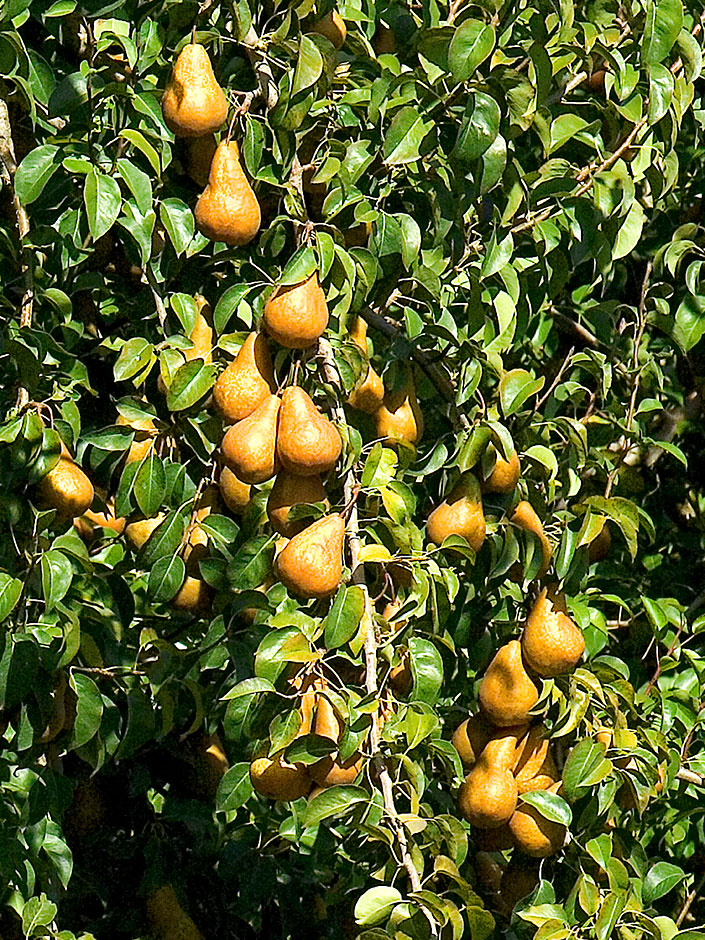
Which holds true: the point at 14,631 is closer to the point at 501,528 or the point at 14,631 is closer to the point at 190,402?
the point at 190,402

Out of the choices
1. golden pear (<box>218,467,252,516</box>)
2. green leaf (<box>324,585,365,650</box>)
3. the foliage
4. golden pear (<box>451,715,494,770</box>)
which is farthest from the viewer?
golden pear (<box>451,715,494,770</box>)

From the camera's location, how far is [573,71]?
1910 mm

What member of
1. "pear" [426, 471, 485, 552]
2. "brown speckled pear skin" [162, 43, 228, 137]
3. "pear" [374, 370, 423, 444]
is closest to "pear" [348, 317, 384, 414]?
"pear" [374, 370, 423, 444]

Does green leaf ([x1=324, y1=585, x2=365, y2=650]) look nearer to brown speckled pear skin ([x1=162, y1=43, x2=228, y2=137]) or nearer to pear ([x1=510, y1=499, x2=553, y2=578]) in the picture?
pear ([x1=510, y1=499, x2=553, y2=578])

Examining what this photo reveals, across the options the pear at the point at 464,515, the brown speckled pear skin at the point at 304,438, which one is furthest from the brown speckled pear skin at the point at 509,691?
the brown speckled pear skin at the point at 304,438

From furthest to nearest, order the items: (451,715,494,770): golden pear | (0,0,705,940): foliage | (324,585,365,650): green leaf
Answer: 1. (451,715,494,770): golden pear
2. (0,0,705,940): foliage
3. (324,585,365,650): green leaf

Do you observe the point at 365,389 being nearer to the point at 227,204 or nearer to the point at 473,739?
the point at 227,204

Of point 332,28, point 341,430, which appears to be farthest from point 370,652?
point 332,28

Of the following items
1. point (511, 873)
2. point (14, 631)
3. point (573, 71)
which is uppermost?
point (573, 71)

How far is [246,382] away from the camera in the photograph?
148cm

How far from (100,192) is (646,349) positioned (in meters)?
1.21

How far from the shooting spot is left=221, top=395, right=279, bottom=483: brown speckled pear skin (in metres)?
1.41

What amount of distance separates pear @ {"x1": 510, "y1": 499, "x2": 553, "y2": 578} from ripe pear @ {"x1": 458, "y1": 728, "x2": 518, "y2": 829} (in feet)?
0.68

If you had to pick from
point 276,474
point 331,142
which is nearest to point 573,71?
point 331,142
